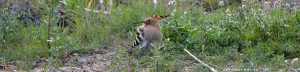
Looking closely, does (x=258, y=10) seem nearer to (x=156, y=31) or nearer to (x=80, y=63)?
(x=156, y=31)

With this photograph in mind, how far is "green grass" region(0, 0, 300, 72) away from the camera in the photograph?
5918 millimetres

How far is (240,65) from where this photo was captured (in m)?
5.20

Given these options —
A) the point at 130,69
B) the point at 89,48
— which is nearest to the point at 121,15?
the point at 89,48

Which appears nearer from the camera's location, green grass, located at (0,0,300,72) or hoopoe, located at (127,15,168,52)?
green grass, located at (0,0,300,72)

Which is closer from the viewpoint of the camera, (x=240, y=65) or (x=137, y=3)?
(x=240, y=65)

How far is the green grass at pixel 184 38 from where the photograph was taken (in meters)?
5.92

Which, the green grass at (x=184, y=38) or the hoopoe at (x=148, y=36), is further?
the hoopoe at (x=148, y=36)

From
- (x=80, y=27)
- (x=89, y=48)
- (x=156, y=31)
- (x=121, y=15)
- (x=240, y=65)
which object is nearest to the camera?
(x=240, y=65)

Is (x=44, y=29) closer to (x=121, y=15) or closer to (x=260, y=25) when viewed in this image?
(x=121, y=15)

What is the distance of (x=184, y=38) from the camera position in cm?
648

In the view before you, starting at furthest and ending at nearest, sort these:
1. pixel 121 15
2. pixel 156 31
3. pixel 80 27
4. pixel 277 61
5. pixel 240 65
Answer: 1. pixel 121 15
2. pixel 80 27
3. pixel 156 31
4. pixel 277 61
5. pixel 240 65

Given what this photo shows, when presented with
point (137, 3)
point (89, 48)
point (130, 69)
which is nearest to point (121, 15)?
point (137, 3)

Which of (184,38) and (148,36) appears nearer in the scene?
(148,36)

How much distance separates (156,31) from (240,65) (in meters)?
1.19
